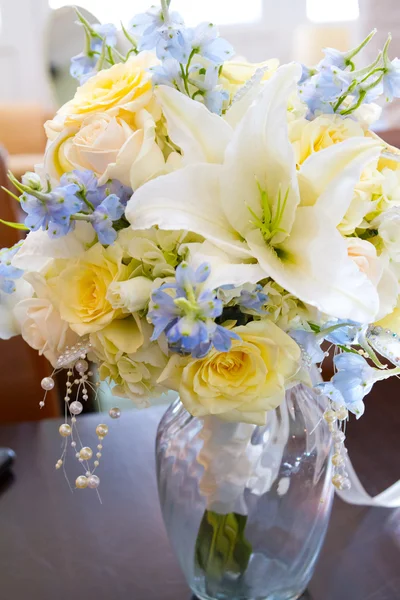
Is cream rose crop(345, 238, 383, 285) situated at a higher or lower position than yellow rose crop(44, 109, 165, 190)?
lower

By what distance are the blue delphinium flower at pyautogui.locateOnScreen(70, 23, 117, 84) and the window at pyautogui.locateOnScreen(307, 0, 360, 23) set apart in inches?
169

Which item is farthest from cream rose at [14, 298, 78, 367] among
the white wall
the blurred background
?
the white wall

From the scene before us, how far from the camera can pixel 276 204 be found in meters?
0.49

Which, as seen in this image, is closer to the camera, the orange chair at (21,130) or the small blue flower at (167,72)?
the small blue flower at (167,72)

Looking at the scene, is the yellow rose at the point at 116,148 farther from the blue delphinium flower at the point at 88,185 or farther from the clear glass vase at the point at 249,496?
the clear glass vase at the point at 249,496

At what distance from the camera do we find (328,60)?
1.74 ft

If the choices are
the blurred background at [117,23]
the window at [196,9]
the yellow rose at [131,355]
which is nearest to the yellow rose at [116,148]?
the yellow rose at [131,355]

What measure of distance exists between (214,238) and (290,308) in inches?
3.3

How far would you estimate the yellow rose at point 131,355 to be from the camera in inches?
19.7

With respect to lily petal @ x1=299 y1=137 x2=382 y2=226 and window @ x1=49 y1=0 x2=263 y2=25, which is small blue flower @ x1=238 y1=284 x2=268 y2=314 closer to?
lily petal @ x1=299 y1=137 x2=382 y2=226

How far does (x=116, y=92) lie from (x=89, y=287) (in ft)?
0.49

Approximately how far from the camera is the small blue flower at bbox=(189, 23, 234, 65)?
1.62 feet

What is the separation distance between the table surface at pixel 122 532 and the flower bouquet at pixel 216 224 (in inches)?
8.2

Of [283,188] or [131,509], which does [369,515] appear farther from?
[283,188]
